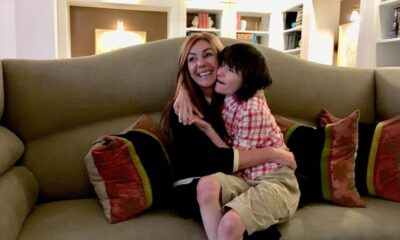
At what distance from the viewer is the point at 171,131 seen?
1555 millimetres

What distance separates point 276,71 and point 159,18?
451cm

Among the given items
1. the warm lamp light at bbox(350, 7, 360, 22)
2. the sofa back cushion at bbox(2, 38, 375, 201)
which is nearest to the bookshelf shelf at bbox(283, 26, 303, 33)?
the warm lamp light at bbox(350, 7, 360, 22)

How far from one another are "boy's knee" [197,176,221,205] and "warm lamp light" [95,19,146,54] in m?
4.89

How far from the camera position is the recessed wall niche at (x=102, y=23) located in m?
5.70

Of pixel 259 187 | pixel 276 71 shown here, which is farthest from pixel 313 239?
pixel 276 71

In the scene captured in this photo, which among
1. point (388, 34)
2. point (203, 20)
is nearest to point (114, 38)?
point (203, 20)

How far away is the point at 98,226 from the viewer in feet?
4.29

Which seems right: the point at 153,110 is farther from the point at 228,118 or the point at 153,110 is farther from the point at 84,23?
the point at 84,23

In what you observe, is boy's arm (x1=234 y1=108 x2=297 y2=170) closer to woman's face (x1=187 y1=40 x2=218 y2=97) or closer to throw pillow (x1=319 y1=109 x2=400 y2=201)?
woman's face (x1=187 y1=40 x2=218 y2=97)

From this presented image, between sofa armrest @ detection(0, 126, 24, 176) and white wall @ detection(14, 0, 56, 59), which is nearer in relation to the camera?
sofa armrest @ detection(0, 126, 24, 176)

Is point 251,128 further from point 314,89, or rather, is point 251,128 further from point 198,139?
point 314,89

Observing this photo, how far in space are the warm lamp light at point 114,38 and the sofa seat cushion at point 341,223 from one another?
4.92 meters

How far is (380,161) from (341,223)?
1.53 feet

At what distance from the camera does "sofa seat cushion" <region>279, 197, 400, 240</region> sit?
1.34 metres
